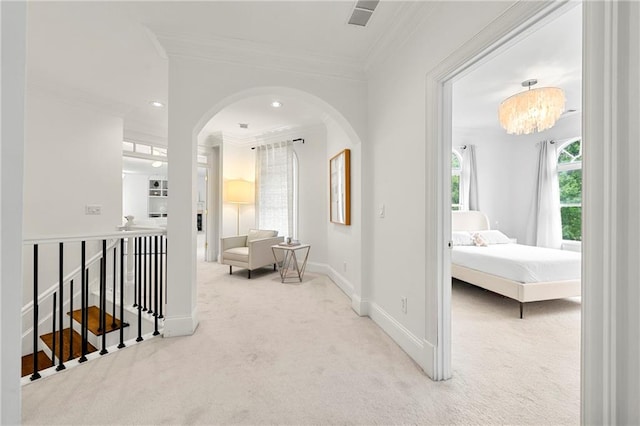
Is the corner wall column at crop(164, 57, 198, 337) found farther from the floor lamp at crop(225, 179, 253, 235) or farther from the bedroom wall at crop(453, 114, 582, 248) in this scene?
the bedroom wall at crop(453, 114, 582, 248)

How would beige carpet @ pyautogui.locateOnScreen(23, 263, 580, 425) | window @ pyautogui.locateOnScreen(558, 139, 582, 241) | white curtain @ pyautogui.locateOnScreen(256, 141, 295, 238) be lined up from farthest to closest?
white curtain @ pyautogui.locateOnScreen(256, 141, 295, 238) → window @ pyautogui.locateOnScreen(558, 139, 582, 241) → beige carpet @ pyautogui.locateOnScreen(23, 263, 580, 425)

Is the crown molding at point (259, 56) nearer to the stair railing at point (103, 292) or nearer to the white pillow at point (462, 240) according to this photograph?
the stair railing at point (103, 292)

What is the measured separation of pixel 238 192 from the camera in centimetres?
555

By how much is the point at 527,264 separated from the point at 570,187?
3.19 m

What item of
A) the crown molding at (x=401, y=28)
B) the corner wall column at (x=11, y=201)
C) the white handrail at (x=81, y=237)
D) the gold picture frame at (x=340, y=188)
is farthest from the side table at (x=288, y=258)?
the corner wall column at (x=11, y=201)

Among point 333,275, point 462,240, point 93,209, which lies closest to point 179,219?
point 93,209

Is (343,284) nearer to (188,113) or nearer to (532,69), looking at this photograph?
(188,113)

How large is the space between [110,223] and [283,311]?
2.92 m

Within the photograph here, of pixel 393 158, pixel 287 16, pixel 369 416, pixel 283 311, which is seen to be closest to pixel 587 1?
pixel 393 158

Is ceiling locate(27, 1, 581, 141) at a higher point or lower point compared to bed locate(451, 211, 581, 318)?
higher

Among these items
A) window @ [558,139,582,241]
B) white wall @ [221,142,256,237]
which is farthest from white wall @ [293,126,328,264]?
window @ [558,139,582,241]

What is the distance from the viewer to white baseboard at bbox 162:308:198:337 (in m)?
2.49

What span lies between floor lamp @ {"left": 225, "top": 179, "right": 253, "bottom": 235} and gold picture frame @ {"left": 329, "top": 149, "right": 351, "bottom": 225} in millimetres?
1908

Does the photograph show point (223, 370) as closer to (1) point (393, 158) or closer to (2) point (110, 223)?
(1) point (393, 158)
